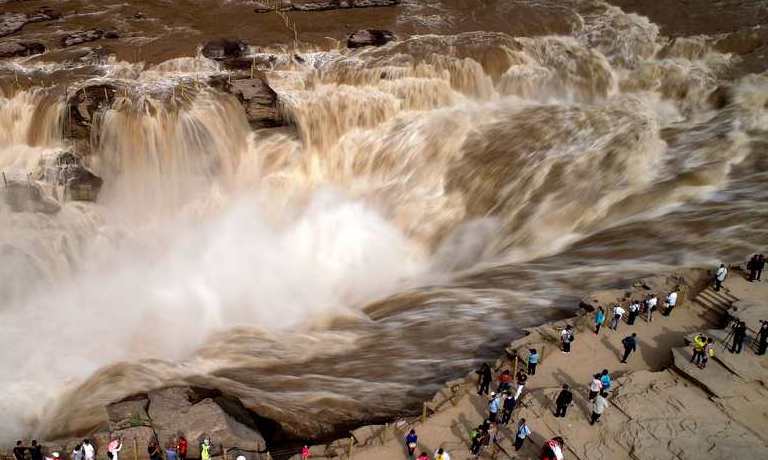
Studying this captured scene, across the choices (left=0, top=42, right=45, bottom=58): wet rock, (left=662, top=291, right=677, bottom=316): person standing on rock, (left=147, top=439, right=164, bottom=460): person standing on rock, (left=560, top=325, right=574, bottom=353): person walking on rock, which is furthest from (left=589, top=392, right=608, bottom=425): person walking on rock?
(left=0, top=42, right=45, bottom=58): wet rock

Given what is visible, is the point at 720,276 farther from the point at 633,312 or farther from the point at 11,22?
the point at 11,22

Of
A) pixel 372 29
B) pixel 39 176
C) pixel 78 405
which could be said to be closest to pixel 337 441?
pixel 78 405

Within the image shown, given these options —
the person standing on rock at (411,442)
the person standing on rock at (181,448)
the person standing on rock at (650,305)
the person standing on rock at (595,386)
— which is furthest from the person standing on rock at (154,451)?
the person standing on rock at (650,305)

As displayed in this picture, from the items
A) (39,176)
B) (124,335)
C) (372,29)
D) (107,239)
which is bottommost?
(124,335)

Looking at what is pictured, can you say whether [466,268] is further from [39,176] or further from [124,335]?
[39,176]

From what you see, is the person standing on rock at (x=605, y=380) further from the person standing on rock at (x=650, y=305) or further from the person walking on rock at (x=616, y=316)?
the person standing on rock at (x=650, y=305)
